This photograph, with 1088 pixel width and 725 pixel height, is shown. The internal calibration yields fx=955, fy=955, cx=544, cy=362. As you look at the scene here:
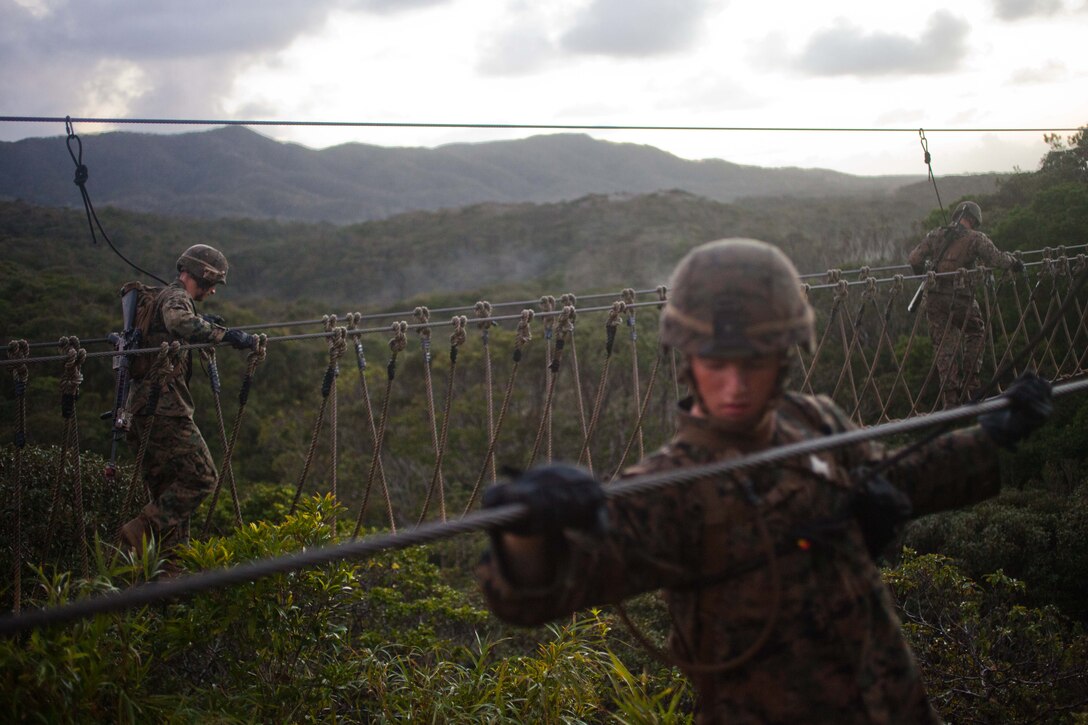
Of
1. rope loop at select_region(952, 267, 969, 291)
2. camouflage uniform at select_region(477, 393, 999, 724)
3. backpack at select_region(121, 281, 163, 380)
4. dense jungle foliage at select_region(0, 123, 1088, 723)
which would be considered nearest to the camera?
camouflage uniform at select_region(477, 393, 999, 724)

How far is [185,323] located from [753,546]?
3.56m

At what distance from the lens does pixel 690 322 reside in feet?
4.86

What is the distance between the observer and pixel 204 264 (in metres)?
4.58

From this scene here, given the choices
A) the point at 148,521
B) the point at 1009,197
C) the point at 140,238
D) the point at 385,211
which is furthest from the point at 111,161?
the point at 148,521

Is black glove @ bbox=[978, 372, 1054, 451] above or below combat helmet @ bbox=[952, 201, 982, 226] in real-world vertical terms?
below

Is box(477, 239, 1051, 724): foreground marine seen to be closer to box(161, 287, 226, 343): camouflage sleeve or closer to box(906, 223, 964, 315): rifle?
box(161, 287, 226, 343): camouflage sleeve

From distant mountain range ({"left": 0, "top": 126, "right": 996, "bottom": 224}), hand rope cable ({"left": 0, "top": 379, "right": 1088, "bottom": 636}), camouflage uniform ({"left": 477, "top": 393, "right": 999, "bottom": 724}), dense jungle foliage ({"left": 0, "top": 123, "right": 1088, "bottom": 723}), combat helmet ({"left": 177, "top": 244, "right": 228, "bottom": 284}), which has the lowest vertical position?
dense jungle foliage ({"left": 0, "top": 123, "right": 1088, "bottom": 723})

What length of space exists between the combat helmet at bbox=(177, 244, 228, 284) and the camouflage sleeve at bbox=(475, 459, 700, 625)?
3.64 m

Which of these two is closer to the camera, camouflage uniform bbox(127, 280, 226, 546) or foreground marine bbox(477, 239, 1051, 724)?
foreground marine bbox(477, 239, 1051, 724)

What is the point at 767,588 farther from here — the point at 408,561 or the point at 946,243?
the point at 408,561

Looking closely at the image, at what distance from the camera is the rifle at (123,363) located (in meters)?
4.34

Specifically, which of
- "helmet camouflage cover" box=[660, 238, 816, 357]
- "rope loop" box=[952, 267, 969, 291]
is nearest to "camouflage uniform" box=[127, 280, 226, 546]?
"helmet camouflage cover" box=[660, 238, 816, 357]

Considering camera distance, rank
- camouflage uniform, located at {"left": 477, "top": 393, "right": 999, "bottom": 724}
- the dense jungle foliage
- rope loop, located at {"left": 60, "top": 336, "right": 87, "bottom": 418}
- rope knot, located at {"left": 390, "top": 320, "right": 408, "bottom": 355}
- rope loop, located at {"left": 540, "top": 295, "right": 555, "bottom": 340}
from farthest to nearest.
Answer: rope loop, located at {"left": 540, "top": 295, "right": 555, "bottom": 340} → rope knot, located at {"left": 390, "top": 320, "right": 408, "bottom": 355} → rope loop, located at {"left": 60, "top": 336, "right": 87, "bottom": 418} → the dense jungle foliage → camouflage uniform, located at {"left": 477, "top": 393, "right": 999, "bottom": 724}

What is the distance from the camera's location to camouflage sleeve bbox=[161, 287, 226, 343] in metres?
4.36
